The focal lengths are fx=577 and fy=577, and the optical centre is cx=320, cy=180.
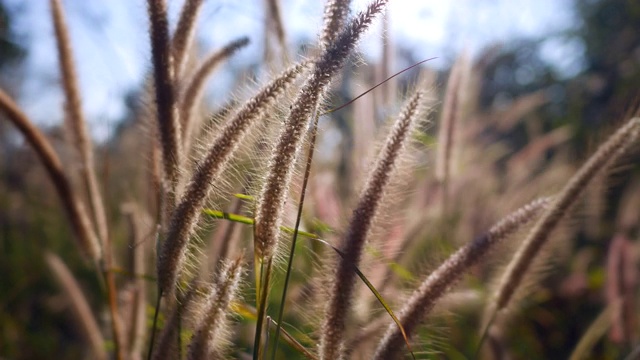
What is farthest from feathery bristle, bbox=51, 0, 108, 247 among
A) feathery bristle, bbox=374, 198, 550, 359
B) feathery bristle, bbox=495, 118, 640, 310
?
feathery bristle, bbox=495, 118, 640, 310

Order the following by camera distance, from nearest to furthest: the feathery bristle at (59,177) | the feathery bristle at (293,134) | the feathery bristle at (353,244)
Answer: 1. the feathery bristle at (293,134)
2. the feathery bristle at (353,244)
3. the feathery bristle at (59,177)

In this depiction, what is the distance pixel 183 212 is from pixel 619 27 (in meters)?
10.1

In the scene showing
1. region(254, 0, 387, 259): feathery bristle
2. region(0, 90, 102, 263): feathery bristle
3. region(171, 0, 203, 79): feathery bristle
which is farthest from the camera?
region(0, 90, 102, 263): feathery bristle

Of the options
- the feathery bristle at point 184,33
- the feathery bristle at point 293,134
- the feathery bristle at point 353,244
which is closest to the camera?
the feathery bristle at point 293,134

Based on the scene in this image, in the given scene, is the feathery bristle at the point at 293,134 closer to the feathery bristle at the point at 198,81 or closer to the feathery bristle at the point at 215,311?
the feathery bristle at the point at 215,311

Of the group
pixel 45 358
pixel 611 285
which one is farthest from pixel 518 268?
pixel 45 358

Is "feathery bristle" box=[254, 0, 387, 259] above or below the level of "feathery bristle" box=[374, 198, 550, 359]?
above

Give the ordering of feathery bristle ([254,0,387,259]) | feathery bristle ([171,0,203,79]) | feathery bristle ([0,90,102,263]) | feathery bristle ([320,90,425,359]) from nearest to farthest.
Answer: feathery bristle ([254,0,387,259]), feathery bristle ([320,90,425,359]), feathery bristle ([171,0,203,79]), feathery bristle ([0,90,102,263])

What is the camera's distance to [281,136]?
2.49 ft

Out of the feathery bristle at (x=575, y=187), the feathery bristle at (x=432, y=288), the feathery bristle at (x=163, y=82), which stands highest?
the feathery bristle at (x=163, y=82)

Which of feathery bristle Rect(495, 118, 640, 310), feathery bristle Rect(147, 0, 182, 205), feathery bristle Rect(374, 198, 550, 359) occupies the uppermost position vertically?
feathery bristle Rect(147, 0, 182, 205)

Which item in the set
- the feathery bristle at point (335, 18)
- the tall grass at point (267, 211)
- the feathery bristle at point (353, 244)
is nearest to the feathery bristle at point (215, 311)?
the tall grass at point (267, 211)

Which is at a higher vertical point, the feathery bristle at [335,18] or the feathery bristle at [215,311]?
the feathery bristle at [335,18]

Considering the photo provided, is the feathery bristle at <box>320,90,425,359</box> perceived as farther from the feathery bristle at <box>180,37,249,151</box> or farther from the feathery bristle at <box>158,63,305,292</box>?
the feathery bristle at <box>180,37,249,151</box>
